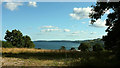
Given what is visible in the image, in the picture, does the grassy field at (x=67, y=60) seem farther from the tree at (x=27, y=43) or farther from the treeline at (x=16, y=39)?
the tree at (x=27, y=43)

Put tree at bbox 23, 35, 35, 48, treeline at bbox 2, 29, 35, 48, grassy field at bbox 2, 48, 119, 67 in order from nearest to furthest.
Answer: grassy field at bbox 2, 48, 119, 67, treeline at bbox 2, 29, 35, 48, tree at bbox 23, 35, 35, 48

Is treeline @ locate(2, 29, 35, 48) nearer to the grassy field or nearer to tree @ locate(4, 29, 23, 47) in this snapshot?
tree @ locate(4, 29, 23, 47)

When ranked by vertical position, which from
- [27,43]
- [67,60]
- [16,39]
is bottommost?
[67,60]

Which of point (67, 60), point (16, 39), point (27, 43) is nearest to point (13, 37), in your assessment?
point (16, 39)

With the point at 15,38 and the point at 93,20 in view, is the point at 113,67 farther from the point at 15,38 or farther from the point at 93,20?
the point at 15,38

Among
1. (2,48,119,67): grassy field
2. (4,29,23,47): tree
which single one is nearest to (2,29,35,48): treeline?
(4,29,23,47): tree

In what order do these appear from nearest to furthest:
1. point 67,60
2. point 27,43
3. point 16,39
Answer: point 67,60 → point 16,39 → point 27,43

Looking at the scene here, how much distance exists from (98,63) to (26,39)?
83.9 metres

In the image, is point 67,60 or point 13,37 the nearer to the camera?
point 67,60

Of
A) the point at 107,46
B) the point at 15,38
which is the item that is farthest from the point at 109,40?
the point at 15,38

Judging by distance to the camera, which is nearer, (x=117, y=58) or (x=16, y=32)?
(x=117, y=58)

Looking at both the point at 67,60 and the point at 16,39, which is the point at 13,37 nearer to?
the point at 16,39

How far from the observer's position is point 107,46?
42.1 feet

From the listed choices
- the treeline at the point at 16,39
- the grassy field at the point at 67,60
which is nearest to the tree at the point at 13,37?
the treeline at the point at 16,39
